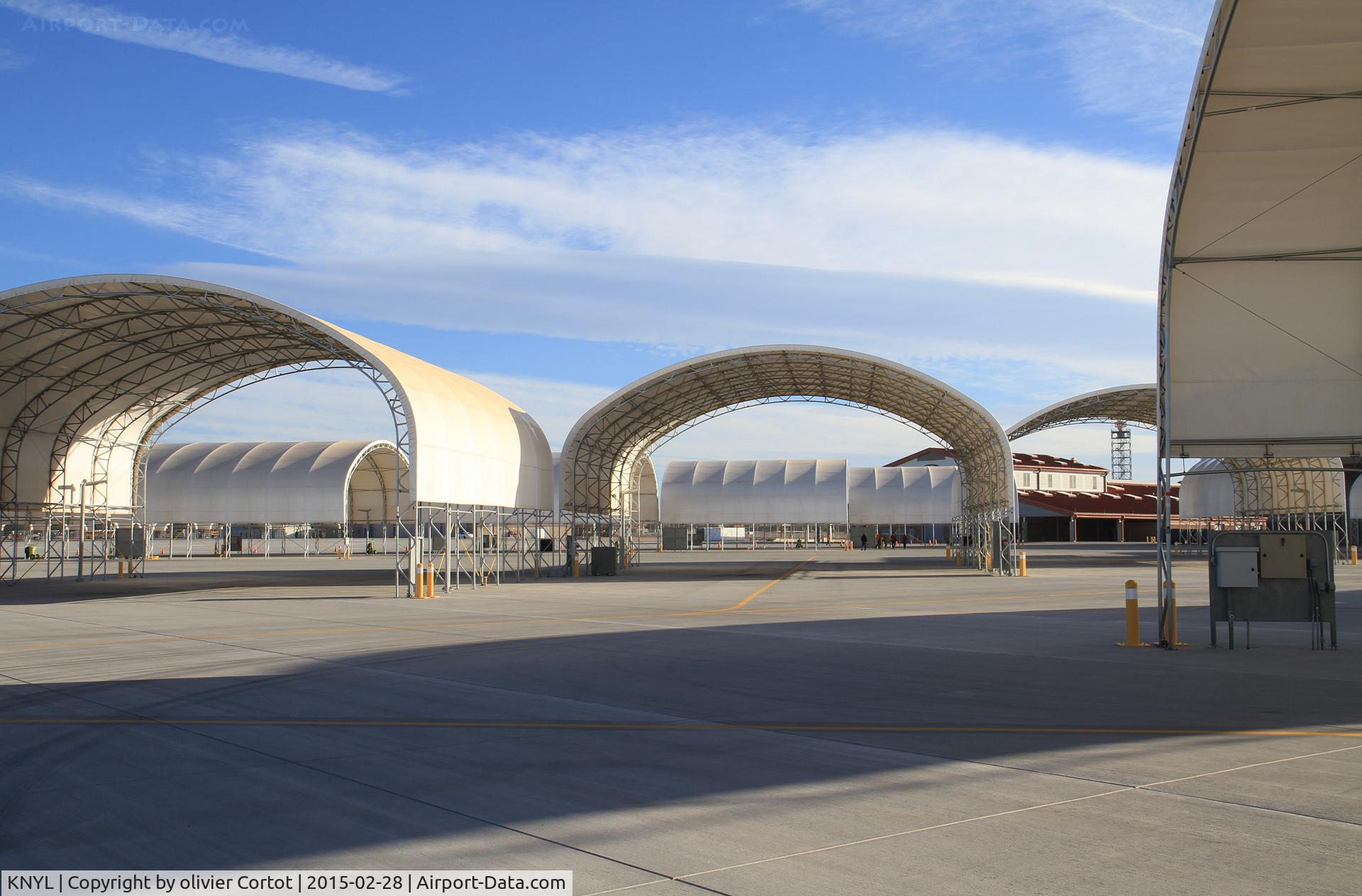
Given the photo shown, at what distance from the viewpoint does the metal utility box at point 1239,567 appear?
58.3 ft

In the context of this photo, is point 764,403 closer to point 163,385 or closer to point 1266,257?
point 163,385

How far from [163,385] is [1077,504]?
83.0 meters

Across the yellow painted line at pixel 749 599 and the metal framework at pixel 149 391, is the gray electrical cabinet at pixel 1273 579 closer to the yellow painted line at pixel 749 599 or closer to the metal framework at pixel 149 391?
the yellow painted line at pixel 749 599

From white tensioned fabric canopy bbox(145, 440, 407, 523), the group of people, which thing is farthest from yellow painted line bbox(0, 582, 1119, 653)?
the group of people

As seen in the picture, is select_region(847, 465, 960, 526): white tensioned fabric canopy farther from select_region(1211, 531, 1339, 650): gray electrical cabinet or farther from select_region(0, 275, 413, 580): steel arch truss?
select_region(1211, 531, 1339, 650): gray electrical cabinet

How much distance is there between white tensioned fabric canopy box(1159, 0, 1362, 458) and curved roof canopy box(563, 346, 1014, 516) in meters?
22.5

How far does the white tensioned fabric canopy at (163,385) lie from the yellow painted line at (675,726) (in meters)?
20.8

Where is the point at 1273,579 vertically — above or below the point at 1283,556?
below

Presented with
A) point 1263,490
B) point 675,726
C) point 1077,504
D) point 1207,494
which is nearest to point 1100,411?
point 1263,490

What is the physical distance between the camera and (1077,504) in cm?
10250

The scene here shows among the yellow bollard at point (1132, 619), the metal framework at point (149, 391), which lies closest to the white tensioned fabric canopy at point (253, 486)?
the metal framework at point (149, 391)

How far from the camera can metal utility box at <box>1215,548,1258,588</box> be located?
58.3ft

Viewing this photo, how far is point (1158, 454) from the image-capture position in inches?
782

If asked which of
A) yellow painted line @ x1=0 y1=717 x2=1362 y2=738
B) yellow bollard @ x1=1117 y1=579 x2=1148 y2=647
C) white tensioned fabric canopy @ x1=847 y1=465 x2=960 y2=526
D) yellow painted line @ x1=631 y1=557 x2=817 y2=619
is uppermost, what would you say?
white tensioned fabric canopy @ x1=847 y1=465 x2=960 y2=526
